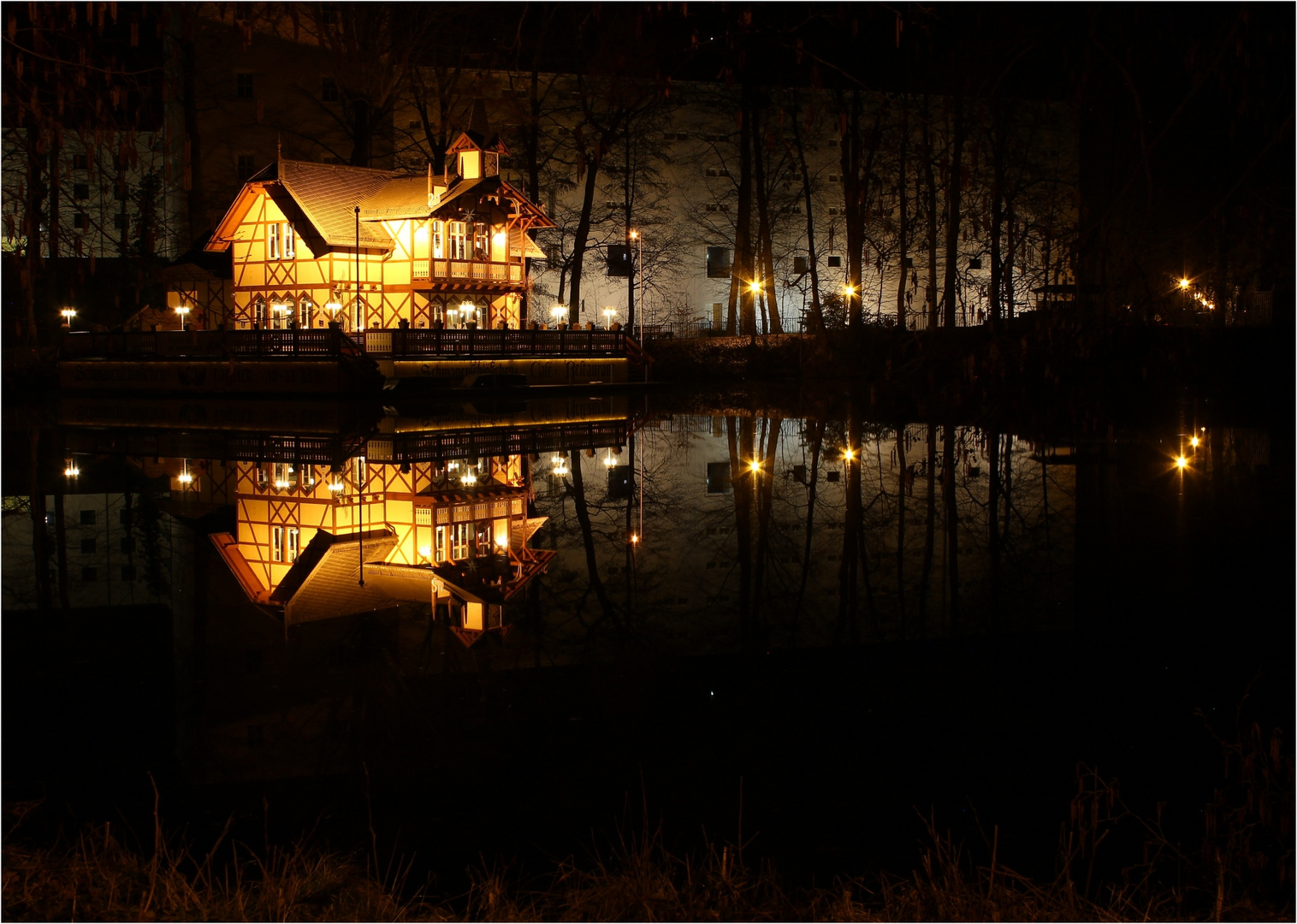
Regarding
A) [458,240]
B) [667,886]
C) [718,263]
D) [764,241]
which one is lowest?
[667,886]

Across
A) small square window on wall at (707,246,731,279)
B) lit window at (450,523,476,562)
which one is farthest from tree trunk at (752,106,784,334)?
lit window at (450,523,476,562)

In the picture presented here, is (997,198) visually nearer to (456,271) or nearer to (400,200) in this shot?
(456,271)

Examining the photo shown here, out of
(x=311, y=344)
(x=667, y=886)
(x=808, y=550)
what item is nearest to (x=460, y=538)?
(x=808, y=550)

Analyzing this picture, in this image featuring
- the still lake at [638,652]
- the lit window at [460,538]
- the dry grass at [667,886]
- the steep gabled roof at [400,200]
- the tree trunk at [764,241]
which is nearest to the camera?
the dry grass at [667,886]

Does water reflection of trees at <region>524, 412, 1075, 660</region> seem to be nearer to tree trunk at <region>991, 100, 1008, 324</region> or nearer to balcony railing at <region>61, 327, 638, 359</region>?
tree trunk at <region>991, 100, 1008, 324</region>

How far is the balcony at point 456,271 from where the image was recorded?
40.9m

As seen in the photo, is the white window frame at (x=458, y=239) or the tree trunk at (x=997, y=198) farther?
the white window frame at (x=458, y=239)

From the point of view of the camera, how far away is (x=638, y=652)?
7910mm

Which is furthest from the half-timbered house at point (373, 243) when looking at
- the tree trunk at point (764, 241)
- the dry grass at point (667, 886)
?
the dry grass at point (667, 886)

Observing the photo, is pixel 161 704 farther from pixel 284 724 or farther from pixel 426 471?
pixel 426 471

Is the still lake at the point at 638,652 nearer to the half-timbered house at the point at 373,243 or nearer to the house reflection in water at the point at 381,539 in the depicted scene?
the house reflection in water at the point at 381,539

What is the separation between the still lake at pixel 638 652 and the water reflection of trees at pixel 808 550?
0.06 meters

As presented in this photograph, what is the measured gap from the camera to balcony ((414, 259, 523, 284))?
4088 centimetres

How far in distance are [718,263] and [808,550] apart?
162ft
